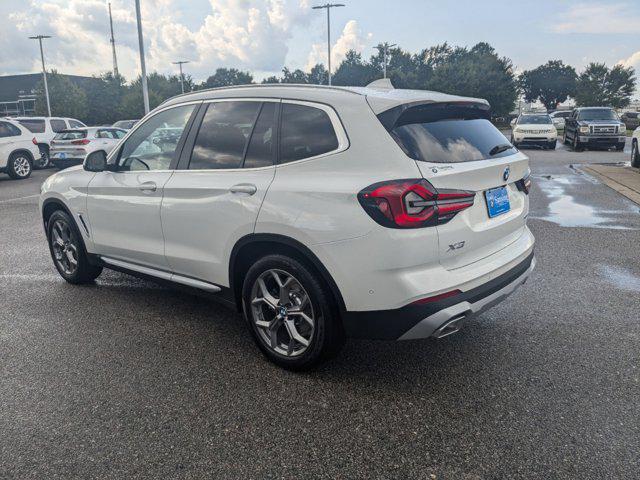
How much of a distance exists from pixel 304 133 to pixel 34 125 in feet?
63.7

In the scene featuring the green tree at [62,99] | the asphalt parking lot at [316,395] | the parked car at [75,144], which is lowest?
the asphalt parking lot at [316,395]

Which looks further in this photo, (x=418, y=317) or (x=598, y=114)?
(x=598, y=114)

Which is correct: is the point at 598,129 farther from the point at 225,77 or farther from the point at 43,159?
the point at 225,77

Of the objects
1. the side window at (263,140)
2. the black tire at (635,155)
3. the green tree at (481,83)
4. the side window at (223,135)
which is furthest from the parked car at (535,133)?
the green tree at (481,83)

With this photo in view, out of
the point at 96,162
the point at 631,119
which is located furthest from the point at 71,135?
the point at 631,119

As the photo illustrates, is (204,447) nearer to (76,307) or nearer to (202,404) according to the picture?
(202,404)

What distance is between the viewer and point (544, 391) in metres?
3.14

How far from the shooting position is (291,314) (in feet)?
10.9

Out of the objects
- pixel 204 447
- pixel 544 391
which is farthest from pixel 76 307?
pixel 544 391

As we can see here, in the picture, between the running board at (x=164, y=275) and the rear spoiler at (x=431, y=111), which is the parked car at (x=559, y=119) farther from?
the running board at (x=164, y=275)

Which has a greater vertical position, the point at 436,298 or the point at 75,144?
the point at 75,144

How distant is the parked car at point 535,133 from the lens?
2262 cm

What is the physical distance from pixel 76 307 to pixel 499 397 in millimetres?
3633

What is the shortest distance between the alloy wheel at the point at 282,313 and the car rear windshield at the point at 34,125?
62.1 feet
